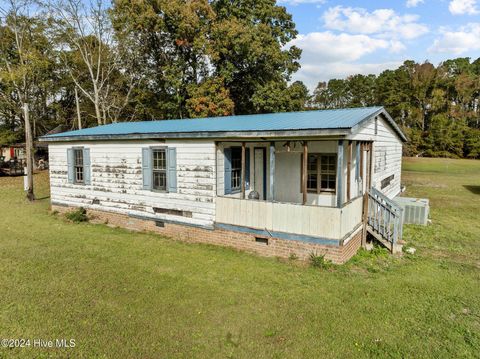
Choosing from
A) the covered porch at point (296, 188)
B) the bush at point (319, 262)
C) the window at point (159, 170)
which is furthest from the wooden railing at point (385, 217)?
the window at point (159, 170)

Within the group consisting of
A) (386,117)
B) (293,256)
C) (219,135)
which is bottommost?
(293,256)

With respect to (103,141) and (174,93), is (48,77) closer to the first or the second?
(174,93)

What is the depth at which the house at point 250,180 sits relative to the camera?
8117mm

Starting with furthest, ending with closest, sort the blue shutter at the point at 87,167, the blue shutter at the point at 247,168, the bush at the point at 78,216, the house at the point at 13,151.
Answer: the house at the point at 13,151 → the blue shutter at the point at 87,167 → the bush at the point at 78,216 → the blue shutter at the point at 247,168

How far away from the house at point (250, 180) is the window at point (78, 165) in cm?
4

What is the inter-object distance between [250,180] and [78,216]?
661 cm

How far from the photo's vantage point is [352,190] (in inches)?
407

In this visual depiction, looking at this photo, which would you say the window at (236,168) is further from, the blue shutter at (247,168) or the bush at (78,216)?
the bush at (78,216)

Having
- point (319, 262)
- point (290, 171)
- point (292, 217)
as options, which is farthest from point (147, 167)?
point (319, 262)

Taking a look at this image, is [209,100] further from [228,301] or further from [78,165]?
[228,301]

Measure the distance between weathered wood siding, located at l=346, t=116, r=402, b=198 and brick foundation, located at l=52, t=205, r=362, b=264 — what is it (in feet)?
9.66

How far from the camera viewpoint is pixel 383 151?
41.9 feet

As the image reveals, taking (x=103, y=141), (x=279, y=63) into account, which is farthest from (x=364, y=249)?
(x=279, y=63)

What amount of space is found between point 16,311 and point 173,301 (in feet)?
8.70
